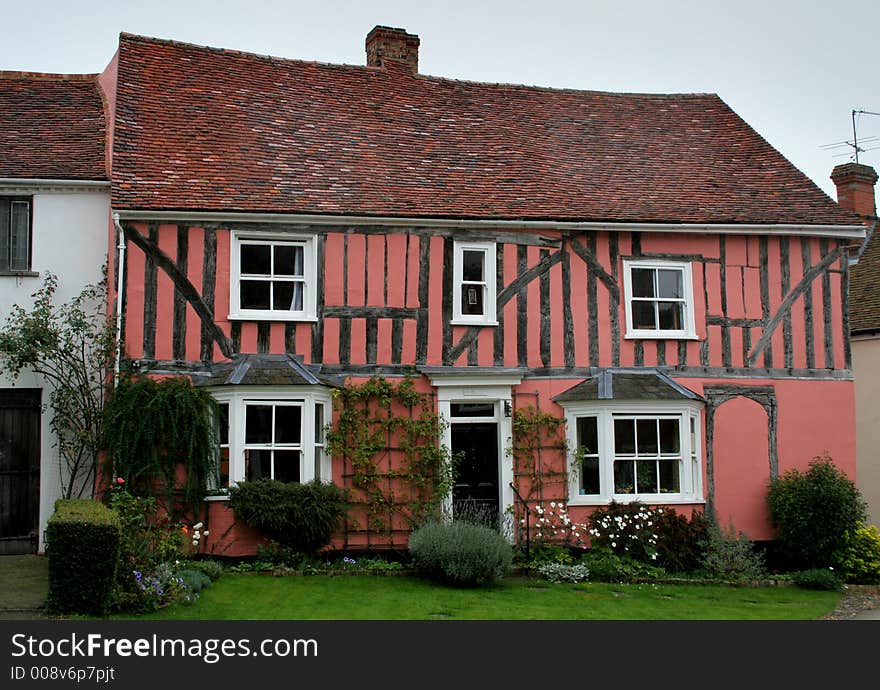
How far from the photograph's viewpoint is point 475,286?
18297 mm

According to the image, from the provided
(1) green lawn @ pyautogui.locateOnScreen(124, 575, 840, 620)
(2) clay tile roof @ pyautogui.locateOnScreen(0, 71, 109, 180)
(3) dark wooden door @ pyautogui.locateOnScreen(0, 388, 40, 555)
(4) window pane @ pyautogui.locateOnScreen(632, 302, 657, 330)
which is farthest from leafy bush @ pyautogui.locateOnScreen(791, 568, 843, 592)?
(2) clay tile roof @ pyautogui.locateOnScreen(0, 71, 109, 180)

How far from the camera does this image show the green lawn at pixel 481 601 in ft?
42.1

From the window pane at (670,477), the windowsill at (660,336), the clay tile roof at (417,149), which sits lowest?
the window pane at (670,477)

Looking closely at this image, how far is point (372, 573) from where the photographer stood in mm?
16125

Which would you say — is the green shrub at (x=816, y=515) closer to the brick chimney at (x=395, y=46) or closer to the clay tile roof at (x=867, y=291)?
the clay tile roof at (x=867, y=291)

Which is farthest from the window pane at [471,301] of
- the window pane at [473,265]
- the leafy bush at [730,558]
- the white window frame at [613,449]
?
the leafy bush at [730,558]

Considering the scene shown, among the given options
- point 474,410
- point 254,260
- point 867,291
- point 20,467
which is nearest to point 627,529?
point 474,410

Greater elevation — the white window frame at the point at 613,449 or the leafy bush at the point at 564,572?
the white window frame at the point at 613,449

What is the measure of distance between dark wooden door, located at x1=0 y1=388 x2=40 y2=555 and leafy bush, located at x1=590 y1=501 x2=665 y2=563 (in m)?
9.07

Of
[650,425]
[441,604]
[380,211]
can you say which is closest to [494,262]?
[380,211]

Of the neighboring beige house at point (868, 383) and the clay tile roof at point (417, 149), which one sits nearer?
the clay tile roof at point (417, 149)

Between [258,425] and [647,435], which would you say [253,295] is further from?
[647,435]

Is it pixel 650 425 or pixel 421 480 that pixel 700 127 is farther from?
pixel 421 480

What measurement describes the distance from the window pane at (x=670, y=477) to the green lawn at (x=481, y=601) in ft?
7.36
